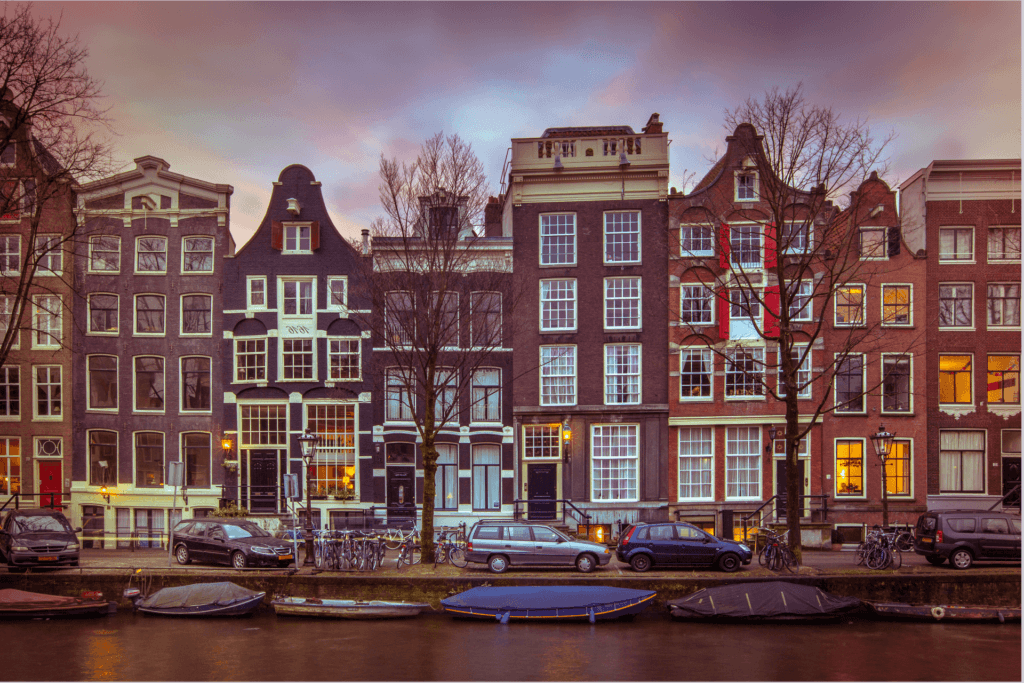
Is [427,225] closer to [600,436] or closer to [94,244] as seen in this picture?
[600,436]

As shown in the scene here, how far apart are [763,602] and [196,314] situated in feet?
80.1

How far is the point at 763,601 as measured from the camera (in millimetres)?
18109

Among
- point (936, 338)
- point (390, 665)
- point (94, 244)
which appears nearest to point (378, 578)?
point (390, 665)

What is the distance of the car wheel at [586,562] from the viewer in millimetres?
20750

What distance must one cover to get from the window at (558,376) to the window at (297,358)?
32.1 feet

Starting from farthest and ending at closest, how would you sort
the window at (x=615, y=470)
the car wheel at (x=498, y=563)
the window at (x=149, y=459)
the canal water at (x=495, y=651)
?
1. the window at (x=149, y=459)
2. the window at (x=615, y=470)
3. the car wheel at (x=498, y=563)
4. the canal water at (x=495, y=651)

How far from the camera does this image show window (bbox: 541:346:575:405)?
29.4 metres

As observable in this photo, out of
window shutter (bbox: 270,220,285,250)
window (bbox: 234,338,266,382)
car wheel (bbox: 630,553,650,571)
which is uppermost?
window shutter (bbox: 270,220,285,250)

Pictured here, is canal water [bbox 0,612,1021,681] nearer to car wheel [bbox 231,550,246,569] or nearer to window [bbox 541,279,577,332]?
car wheel [bbox 231,550,246,569]

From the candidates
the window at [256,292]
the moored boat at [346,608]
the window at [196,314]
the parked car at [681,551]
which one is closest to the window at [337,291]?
the window at [256,292]

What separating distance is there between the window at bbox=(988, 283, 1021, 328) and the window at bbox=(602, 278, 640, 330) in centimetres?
1469

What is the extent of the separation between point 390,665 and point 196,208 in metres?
22.0

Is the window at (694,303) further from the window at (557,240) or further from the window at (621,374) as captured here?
the window at (557,240)

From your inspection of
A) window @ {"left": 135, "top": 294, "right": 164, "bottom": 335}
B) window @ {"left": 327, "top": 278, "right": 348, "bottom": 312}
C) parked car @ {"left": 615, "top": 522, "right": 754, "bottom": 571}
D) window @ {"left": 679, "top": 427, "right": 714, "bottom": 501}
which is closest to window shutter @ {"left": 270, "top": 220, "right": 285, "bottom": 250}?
window @ {"left": 327, "top": 278, "right": 348, "bottom": 312}
